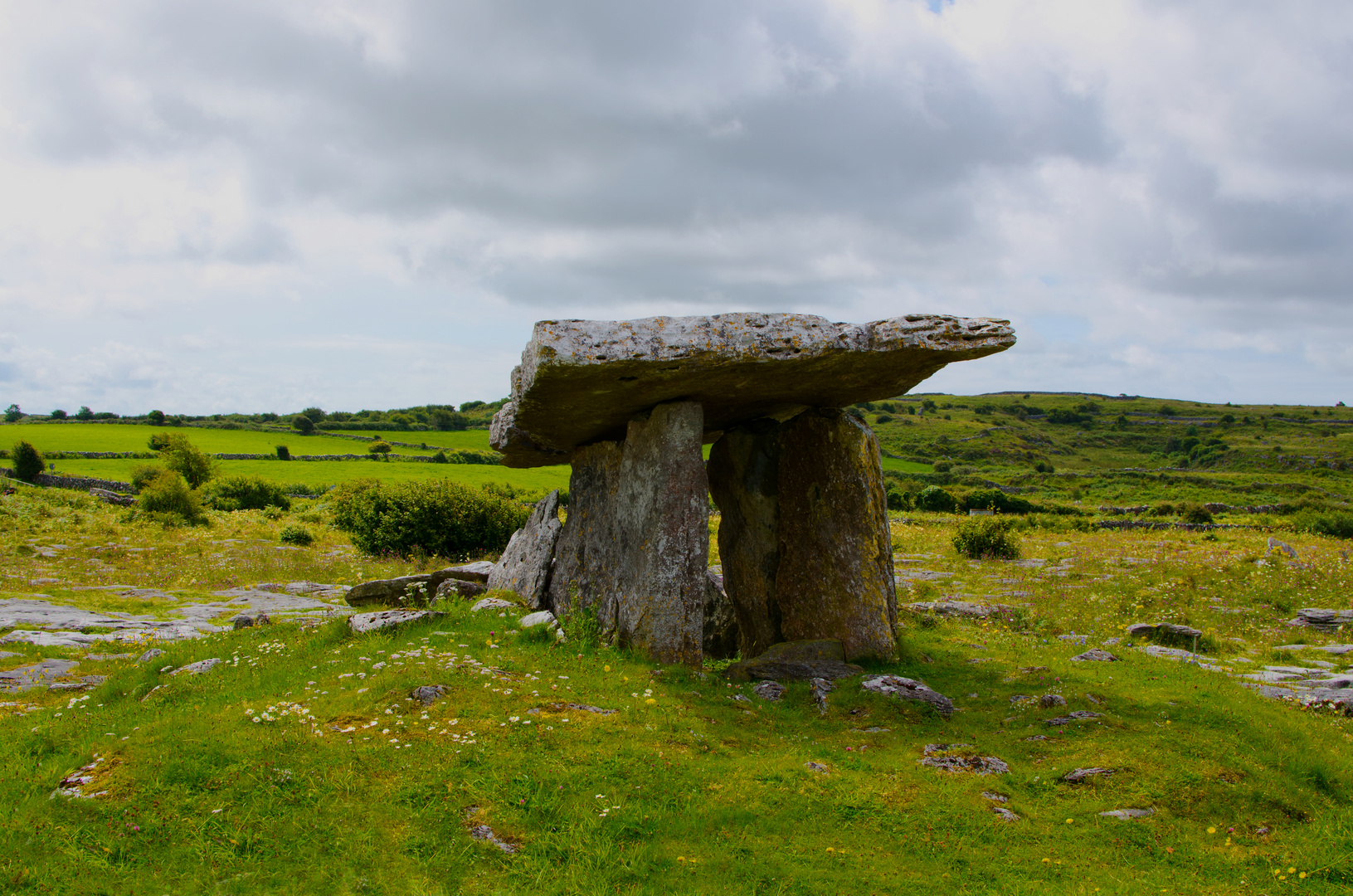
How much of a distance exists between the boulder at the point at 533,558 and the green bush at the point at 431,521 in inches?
315

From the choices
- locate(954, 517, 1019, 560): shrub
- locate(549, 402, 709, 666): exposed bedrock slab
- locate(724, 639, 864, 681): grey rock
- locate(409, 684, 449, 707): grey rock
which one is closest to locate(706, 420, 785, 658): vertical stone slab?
locate(724, 639, 864, 681): grey rock

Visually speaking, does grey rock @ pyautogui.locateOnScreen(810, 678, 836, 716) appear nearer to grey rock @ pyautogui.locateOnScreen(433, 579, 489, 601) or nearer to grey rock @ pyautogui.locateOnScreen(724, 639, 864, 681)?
grey rock @ pyautogui.locateOnScreen(724, 639, 864, 681)

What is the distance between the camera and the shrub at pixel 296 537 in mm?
25812

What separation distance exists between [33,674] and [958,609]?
47.7ft

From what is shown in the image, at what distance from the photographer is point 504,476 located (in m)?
54.3

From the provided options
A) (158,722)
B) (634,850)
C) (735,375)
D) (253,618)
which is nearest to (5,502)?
(253,618)

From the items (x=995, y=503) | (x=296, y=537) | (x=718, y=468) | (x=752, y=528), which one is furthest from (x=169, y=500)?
(x=995, y=503)

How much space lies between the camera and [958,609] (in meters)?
15.4

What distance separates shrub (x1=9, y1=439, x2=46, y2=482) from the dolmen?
4473cm

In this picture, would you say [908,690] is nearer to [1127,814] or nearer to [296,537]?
[1127,814]

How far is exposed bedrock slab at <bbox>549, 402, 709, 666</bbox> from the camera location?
1012cm

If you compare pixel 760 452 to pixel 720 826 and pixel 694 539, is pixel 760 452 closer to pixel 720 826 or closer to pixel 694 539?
pixel 694 539

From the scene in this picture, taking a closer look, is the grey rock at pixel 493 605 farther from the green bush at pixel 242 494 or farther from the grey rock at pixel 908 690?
the green bush at pixel 242 494

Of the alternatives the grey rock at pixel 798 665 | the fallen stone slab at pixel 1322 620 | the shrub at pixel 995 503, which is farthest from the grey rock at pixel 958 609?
the shrub at pixel 995 503
